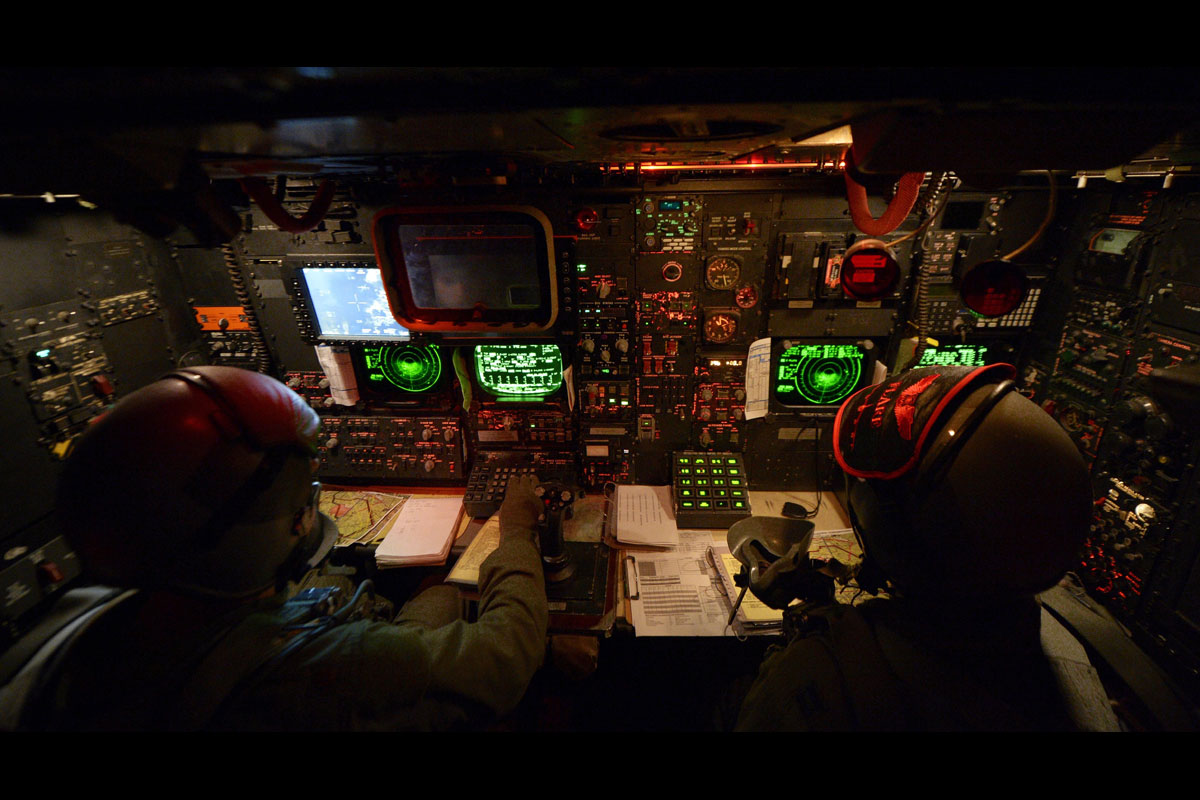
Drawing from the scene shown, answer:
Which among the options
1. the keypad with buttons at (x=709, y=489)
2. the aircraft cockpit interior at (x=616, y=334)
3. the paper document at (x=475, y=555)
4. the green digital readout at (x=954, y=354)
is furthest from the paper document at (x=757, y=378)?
the paper document at (x=475, y=555)

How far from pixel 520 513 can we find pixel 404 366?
1361mm

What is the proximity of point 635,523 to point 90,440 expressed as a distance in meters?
2.05

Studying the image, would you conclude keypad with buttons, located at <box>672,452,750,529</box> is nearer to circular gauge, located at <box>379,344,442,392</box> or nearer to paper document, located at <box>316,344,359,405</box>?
circular gauge, located at <box>379,344,442,392</box>

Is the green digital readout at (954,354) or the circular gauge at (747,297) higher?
the circular gauge at (747,297)

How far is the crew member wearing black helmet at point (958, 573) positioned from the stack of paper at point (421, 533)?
168 centimetres

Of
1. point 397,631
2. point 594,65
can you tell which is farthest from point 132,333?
point 594,65

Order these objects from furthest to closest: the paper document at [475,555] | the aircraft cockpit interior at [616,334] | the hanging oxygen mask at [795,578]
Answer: the paper document at [475,555] < the aircraft cockpit interior at [616,334] < the hanging oxygen mask at [795,578]

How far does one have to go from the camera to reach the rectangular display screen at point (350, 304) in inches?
98.8

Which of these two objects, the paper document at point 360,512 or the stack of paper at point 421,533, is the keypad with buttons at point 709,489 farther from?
the paper document at point 360,512

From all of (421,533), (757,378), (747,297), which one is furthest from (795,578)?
(421,533)

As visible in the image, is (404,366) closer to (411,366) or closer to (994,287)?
(411,366)

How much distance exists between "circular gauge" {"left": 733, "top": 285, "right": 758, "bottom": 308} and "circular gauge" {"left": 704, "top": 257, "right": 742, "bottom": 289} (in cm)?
6

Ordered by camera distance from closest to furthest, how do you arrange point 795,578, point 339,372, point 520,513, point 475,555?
point 795,578, point 520,513, point 475,555, point 339,372

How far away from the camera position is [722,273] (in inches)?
93.0
